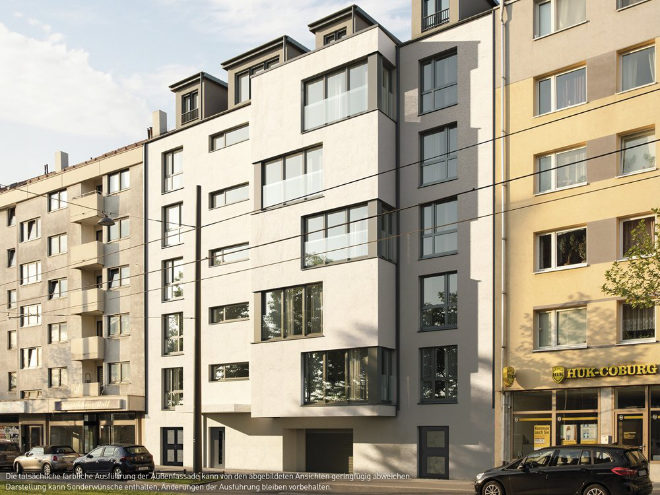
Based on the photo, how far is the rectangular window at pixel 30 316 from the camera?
52681 millimetres

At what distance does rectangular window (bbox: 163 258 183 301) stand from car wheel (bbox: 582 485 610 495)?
86.6 feet

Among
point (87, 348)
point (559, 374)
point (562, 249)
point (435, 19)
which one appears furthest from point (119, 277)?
point (559, 374)

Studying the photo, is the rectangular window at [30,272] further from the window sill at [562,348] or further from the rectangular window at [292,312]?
A: the window sill at [562,348]

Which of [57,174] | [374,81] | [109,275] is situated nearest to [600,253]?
[374,81]

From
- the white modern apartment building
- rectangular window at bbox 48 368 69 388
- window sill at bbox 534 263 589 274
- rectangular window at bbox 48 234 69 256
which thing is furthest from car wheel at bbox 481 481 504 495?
rectangular window at bbox 48 234 69 256

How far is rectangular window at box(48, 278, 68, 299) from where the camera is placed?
50688mm

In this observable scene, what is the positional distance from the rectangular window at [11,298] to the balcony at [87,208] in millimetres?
8928

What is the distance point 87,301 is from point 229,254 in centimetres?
1171

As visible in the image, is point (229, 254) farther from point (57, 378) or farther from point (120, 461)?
point (57, 378)

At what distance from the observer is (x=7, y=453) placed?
137ft

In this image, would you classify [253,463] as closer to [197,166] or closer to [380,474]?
[380,474]

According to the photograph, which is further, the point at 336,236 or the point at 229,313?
the point at 229,313

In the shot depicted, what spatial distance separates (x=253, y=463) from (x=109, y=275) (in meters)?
15.5

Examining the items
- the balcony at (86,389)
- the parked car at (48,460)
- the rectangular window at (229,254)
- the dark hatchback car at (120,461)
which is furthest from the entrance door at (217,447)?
the balcony at (86,389)
